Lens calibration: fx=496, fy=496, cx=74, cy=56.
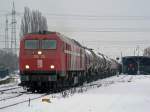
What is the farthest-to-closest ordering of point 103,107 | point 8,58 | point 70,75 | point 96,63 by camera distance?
point 8,58 → point 96,63 → point 70,75 → point 103,107

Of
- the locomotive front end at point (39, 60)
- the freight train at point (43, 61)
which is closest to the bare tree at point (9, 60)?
the freight train at point (43, 61)

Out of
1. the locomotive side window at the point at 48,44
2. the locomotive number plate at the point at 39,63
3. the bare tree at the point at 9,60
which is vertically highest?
the bare tree at the point at 9,60

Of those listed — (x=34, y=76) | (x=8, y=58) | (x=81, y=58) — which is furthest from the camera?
(x=8, y=58)

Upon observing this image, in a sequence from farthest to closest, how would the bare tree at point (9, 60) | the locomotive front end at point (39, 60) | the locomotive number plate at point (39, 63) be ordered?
1. the bare tree at point (9, 60)
2. the locomotive number plate at point (39, 63)
3. the locomotive front end at point (39, 60)

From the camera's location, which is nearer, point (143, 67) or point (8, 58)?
point (143, 67)

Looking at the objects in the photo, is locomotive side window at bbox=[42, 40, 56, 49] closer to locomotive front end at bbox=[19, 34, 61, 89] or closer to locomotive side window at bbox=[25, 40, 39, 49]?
locomotive front end at bbox=[19, 34, 61, 89]

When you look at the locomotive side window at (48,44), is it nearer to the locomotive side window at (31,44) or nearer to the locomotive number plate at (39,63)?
the locomotive side window at (31,44)

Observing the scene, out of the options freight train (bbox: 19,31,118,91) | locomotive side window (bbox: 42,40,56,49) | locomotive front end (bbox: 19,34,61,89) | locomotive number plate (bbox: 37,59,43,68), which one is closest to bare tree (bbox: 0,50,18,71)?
freight train (bbox: 19,31,118,91)

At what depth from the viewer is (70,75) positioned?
1287 inches

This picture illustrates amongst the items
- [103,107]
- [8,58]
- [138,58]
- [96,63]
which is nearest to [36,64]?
[103,107]

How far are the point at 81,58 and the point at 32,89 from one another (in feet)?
37.5

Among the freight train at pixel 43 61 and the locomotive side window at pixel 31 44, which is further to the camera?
the locomotive side window at pixel 31 44

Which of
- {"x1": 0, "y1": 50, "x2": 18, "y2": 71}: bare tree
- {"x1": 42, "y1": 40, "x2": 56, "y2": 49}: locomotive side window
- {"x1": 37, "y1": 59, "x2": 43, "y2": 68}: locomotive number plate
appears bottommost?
{"x1": 37, "y1": 59, "x2": 43, "y2": 68}: locomotive number plate

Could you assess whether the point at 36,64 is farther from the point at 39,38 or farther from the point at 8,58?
the point at 8,58
